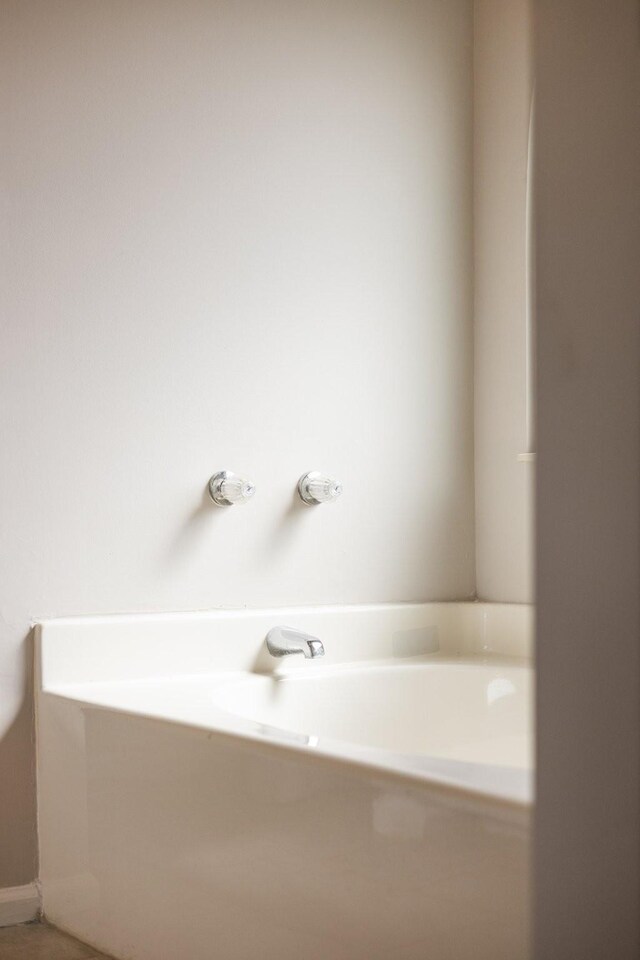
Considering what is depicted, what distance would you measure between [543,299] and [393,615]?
2.08 metres

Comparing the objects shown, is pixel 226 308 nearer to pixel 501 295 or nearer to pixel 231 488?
pixel 231 488

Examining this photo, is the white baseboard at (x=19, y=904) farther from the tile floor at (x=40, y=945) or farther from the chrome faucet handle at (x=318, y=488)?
the chrome faucet handle at (x=318, y=488)

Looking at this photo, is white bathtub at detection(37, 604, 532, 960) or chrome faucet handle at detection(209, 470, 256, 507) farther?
chrome faucet handle at detection(209, 470, 256, 507)

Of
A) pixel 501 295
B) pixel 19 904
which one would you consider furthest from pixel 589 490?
pixel 501 295

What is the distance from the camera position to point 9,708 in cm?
203

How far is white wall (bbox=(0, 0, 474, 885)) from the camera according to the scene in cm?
209

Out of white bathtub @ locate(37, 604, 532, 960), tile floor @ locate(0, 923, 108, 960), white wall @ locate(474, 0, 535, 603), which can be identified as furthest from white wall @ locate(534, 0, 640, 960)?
white wall @ locate(474, 0, 535, 603)

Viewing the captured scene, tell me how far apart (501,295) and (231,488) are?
3.07 ft

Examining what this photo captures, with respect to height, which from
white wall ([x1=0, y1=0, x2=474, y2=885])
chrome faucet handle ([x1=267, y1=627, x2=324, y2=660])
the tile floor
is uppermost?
white wall ([x1=0, y1=0, x2=474, y2=885])

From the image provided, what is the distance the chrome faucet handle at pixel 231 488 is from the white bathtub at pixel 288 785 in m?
0.25

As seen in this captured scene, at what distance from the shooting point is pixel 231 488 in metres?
2.26

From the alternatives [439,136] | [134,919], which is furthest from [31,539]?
[439,136]

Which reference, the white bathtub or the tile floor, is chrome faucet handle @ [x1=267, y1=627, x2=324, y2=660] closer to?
the white bathtub

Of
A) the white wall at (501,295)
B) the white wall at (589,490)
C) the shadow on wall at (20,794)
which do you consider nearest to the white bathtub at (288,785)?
the shadow on wall at (20,794)
